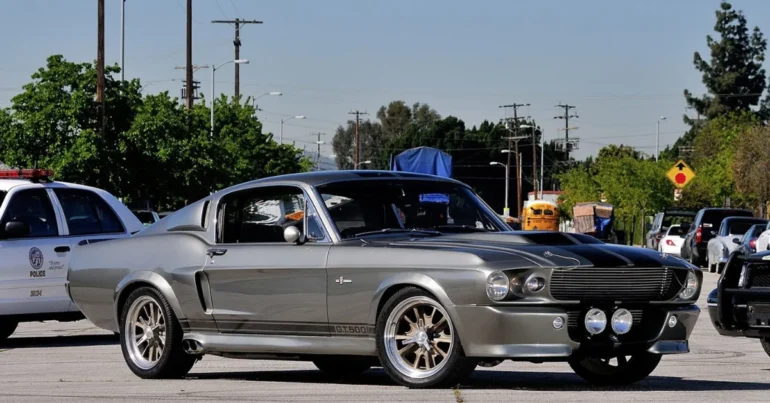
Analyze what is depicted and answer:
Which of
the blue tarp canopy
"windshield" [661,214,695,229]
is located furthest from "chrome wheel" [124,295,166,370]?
"windshield" [661,214,695,229]

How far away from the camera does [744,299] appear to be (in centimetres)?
1185

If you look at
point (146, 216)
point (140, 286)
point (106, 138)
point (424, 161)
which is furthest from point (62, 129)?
point (140, 286)

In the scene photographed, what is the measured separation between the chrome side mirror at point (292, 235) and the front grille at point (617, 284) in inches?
72.4

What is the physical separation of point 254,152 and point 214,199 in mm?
66559

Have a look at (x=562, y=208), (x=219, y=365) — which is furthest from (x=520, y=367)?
(x=562, y=208)

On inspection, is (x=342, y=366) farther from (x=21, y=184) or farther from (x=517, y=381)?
(x=21, y=184)

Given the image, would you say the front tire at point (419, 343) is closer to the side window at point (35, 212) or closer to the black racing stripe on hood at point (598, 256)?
the black racing stripe on hood at point (598, 256)

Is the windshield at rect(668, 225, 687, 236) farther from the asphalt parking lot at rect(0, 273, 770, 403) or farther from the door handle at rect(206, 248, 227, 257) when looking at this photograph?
the door handle at rect(206, 248, 227, 257)

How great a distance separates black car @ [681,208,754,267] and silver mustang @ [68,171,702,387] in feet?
99.3

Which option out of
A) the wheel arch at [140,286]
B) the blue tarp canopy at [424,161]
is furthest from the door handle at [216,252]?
the blue tarp canopy at [424,161]

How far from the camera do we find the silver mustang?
8781mm

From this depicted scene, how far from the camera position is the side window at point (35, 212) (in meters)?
15.2

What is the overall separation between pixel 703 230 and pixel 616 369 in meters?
31.2

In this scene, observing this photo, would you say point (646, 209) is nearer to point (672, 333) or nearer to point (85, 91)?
point (85, 91)
